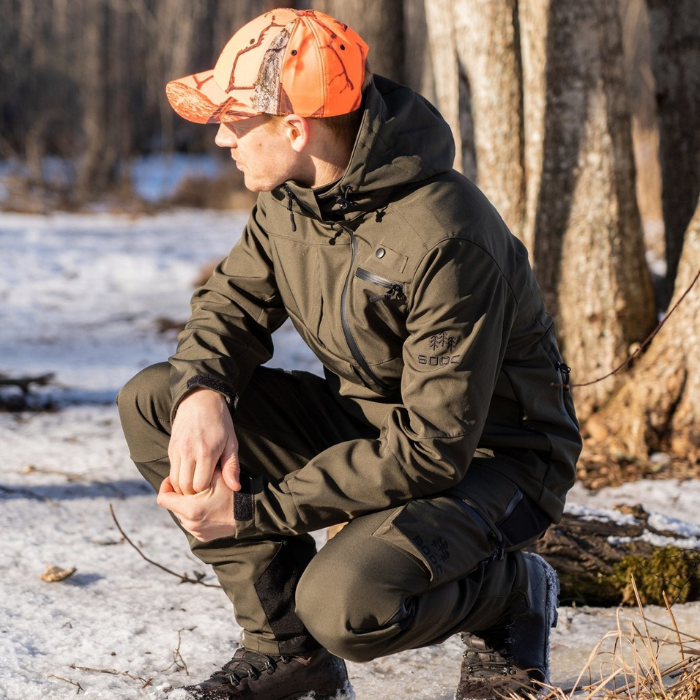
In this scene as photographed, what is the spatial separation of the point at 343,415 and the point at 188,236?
859cm

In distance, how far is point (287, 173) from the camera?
200cm

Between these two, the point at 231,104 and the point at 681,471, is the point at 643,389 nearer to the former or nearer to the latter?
the point at 681,471

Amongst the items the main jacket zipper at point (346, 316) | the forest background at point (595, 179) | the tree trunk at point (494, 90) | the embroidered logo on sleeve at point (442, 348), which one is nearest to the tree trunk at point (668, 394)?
the forest background at point (595, 179)

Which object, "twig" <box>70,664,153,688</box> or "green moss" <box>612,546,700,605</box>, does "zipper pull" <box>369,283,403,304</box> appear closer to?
"twig" <box>70,664,153,688</box>

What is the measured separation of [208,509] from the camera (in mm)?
1854

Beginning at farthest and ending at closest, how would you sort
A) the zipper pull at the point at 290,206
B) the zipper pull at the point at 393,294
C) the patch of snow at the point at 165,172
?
1. the patch of snow at the point at 165,172
2. the zipper pull at the point at 290,206
3. the zipper pull at the point at 393,294

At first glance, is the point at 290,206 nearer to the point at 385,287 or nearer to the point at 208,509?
the point at 385,287

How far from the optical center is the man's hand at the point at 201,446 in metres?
1.91

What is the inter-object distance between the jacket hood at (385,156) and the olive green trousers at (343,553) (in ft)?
1.81

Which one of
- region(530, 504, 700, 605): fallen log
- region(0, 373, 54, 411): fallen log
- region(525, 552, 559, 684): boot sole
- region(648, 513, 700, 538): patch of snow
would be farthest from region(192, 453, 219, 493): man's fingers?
region(0, 373, 54, 411): fallen log

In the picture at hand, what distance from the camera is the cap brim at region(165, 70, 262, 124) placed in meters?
1.96

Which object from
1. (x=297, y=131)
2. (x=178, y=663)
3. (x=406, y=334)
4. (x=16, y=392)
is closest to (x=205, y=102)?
(x=297, y=131)

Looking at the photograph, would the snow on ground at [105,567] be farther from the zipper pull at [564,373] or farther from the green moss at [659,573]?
the zipper pull at [564,373]

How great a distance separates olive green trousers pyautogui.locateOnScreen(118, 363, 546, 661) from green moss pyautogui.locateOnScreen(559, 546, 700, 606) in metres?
0.75
